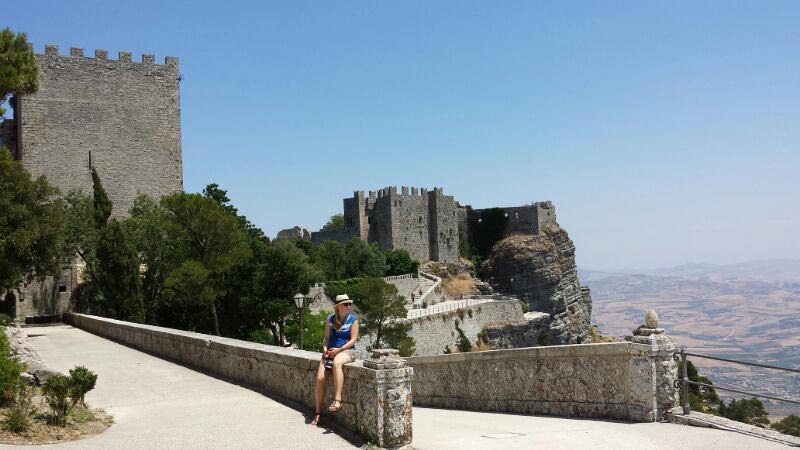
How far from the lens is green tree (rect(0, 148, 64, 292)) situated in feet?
65.7

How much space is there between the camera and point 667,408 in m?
8.91

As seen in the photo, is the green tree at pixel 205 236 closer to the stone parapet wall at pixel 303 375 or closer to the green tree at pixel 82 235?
the green tree at pixel 82 235

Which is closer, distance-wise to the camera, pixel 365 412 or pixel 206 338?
pixel 365 412

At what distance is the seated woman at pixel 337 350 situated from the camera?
761 centimetres

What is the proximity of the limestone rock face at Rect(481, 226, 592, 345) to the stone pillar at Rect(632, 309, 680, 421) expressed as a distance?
56.8m

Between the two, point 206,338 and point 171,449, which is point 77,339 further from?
point 171,449

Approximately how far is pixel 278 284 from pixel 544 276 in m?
39.1

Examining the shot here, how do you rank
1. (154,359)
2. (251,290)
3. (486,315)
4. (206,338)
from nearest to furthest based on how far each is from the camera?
1. (206,338)
2. (154,359)
3. (251,290)
4. (486,315)

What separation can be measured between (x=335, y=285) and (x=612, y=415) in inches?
1451

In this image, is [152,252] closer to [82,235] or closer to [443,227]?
[82,235]

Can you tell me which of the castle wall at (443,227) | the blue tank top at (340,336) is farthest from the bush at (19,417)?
the castle wall at (443,227)

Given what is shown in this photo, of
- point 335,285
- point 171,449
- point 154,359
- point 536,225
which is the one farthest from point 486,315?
point 171,449

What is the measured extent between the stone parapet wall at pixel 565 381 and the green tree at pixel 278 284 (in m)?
20.6

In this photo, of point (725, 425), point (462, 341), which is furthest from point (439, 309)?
point (725, 425)
